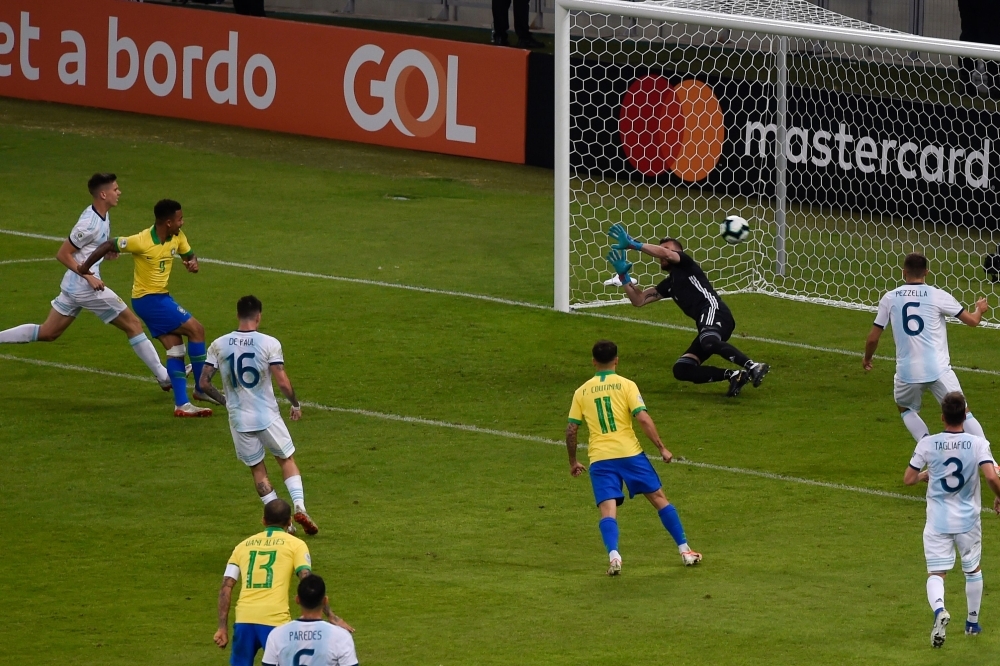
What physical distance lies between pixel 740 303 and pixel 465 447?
6.99m

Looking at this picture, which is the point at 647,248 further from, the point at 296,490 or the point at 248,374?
the point at 248,374

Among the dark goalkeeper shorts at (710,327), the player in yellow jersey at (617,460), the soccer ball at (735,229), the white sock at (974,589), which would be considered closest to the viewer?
the white sock at (974,589)

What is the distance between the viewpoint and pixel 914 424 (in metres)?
13.2

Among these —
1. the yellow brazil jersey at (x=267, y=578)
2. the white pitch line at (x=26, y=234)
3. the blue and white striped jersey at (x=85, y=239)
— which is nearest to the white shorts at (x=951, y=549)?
the yellow brazil jersey at (x=267, y=578)

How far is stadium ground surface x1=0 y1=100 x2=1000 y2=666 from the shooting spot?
33.5ft

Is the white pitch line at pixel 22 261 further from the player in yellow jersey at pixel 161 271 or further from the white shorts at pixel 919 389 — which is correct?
the white shorts at pixel 919 389

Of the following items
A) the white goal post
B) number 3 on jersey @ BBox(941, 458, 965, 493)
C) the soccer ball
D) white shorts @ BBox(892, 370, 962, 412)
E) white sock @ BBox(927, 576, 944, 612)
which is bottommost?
white sock @ BBox(927, 576, 944, 612)

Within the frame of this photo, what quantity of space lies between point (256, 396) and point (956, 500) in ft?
15.8

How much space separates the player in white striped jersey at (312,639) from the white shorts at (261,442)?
410cm

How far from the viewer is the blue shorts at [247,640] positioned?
8797mm

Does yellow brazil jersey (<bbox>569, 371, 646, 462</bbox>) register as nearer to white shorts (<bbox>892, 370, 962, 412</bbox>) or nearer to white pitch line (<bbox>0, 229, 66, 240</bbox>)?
white shorts (<bbox>892, 370, 962, 412</bbox>)

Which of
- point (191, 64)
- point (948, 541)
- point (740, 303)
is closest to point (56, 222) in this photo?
point (191, 64)

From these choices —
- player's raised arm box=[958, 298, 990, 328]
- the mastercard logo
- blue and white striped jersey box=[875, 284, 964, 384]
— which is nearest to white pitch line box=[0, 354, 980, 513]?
blue and white striped jersey box=[875, 284, 964, 384]

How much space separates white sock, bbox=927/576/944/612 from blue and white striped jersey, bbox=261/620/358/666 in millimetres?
3740
